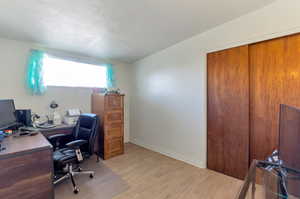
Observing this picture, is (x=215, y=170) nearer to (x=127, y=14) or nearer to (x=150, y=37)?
(x=150, y=37)

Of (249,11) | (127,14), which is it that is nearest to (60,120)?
(127,14)

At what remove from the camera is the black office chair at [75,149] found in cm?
195

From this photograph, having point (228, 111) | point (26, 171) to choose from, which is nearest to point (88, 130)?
point (26, 171)

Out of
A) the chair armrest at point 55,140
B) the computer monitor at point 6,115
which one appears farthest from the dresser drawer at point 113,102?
the computer monitor at point 6,115

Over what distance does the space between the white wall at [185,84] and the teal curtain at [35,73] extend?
7.16 feet

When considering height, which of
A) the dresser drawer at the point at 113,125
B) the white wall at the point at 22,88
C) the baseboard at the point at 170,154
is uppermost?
the white wall at the point at 22,88

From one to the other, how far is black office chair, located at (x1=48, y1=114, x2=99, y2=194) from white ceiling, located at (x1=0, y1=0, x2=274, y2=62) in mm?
1439

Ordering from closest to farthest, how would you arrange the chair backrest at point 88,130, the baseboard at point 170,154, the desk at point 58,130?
the chair backrest at point 88,130 < the desk at point 58,130 < the baseboard at point 170,154

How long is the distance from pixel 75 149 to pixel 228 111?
2.41 metres

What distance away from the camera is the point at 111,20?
6.62ft

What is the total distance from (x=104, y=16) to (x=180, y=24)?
3.78 feet

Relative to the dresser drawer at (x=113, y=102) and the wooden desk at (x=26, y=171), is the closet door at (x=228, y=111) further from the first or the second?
the wooden desk at (x=26, y=171)

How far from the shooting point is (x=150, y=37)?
262 centimetres

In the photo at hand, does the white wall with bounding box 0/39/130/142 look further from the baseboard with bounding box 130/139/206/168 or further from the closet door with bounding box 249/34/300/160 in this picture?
the closet door with bounding box 249/34/300/160
